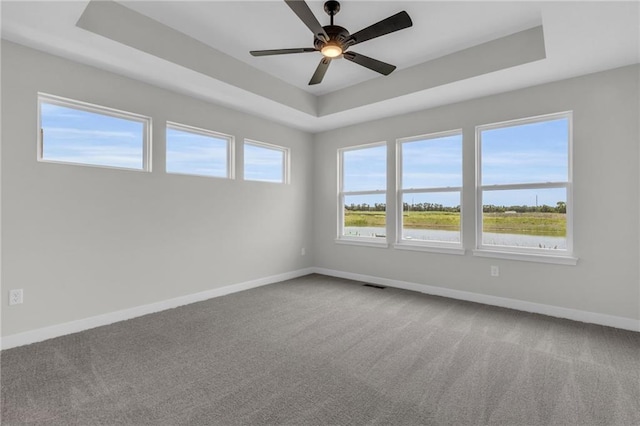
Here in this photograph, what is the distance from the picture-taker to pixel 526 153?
11.9 feet

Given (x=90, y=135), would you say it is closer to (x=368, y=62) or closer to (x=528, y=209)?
(x=368, y=62)

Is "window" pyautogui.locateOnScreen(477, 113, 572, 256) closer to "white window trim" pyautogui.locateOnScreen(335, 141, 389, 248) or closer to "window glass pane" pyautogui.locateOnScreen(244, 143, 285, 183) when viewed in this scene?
"white window trim" pyautogui.locateOnScreen(335, 141, 389, 248)

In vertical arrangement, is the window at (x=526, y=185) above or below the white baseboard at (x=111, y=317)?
above

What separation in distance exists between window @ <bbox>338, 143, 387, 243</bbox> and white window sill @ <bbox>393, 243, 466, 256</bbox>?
0.38 m

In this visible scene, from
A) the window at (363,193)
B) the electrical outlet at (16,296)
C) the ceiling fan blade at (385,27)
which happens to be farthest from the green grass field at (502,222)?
the electrical outlet at (16,296)

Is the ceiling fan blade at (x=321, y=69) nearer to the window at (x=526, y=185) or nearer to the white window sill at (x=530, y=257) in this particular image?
the window at (x=526, y=185)

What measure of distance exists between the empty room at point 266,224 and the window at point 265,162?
2.0 inches

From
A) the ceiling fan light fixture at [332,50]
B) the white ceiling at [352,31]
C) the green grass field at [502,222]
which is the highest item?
the white ceiling at [352,31]

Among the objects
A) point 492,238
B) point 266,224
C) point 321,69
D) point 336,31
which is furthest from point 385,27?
point 266,224

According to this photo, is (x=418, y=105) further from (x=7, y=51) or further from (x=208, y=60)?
(x=7, y=51)

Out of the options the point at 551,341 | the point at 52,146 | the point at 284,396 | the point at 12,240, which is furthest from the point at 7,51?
the point at 551,341

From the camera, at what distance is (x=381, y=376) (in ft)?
7.04

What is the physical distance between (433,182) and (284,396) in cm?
343

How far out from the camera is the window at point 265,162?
4.63 metres
